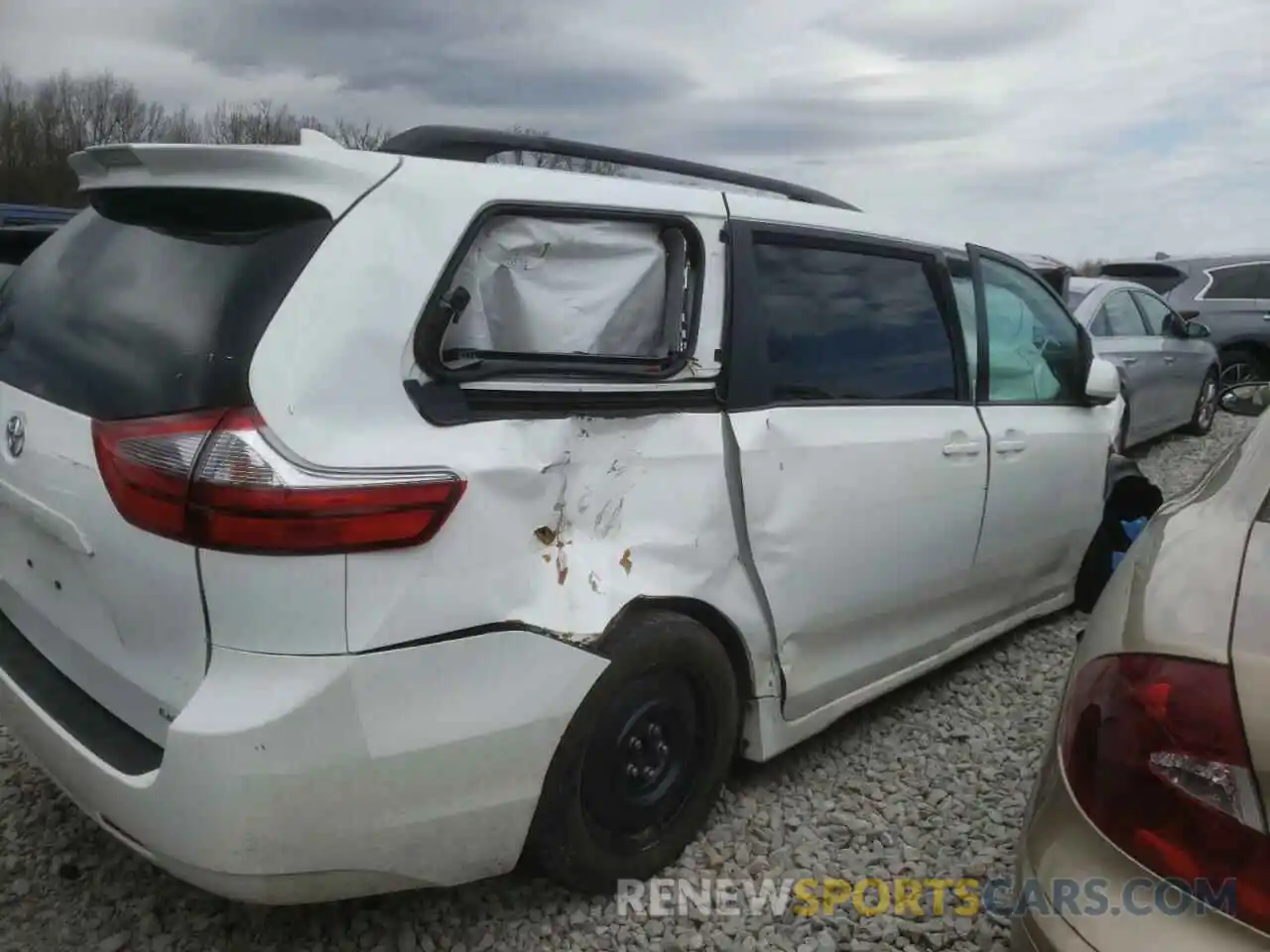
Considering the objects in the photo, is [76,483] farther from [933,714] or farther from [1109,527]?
[1109,527]

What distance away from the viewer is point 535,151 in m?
2.54

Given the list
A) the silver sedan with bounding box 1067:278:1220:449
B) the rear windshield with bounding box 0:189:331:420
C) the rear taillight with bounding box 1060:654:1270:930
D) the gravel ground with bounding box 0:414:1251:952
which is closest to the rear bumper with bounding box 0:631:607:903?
the gravel ground with bounding box 0:414:1251:952

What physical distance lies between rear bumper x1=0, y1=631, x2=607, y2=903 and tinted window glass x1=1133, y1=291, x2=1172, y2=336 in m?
7.84

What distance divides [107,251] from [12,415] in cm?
42

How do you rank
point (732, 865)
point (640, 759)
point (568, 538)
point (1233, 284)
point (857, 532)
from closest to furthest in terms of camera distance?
1. point (568, 538)
2. point (640, 759)
3. point (732, 865)
4. point (857, 532)
5. point (1233, 284)

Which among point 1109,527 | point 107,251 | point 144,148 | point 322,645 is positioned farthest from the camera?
point 1109,527

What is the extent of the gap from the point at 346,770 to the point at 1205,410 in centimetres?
1016

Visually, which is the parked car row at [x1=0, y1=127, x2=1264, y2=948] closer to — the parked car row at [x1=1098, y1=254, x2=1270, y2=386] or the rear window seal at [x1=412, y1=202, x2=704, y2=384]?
the rear window seal at [x1=412, y1=202, x2=704, y2=384]

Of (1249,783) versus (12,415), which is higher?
(12,415)

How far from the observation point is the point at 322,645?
1.80 metres

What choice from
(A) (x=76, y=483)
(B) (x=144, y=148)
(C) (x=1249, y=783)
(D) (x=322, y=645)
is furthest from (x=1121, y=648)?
(B) (x=144, y=148)

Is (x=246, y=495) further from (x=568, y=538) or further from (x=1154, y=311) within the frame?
(x=1154, y=311)

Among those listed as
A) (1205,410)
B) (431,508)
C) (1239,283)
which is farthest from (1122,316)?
(431,508)

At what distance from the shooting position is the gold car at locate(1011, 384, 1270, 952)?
1352 millimetres
